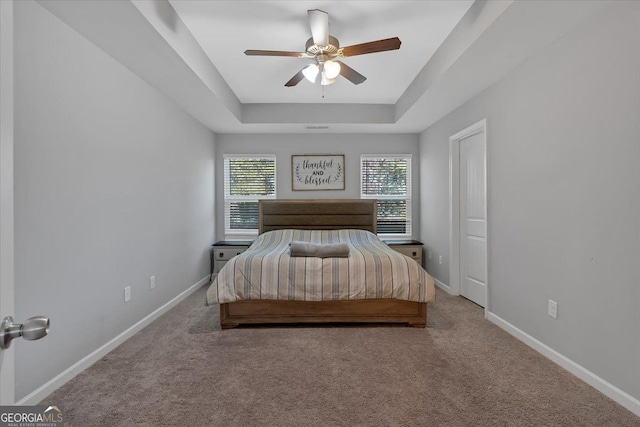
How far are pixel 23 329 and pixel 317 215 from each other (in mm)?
4205

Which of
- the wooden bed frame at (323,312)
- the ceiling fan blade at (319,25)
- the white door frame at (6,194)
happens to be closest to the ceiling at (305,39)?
the ceiling fan blade at (319,25)

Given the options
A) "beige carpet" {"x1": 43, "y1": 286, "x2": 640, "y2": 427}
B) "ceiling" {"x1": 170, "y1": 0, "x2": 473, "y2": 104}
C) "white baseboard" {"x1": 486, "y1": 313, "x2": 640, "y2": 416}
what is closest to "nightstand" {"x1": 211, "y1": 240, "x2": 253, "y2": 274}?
"beige carpet" {"x1": 43, "y1": 286, "x2": 640, "y2": 427}

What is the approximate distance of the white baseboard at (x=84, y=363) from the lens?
5.83 ft

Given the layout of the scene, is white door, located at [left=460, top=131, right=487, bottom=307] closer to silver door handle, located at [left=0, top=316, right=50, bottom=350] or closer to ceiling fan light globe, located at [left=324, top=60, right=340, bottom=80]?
ceiling fan light globe, located at [left=324, top=60, right=340, bottom=80]

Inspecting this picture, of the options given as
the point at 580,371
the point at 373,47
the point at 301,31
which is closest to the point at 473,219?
the point at 580,371

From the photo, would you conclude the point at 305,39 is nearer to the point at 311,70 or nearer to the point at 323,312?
the point at 311,70

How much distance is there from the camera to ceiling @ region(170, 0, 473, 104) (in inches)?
89.6

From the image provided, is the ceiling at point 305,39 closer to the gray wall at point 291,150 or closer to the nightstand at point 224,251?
the gray wall at point 291,150

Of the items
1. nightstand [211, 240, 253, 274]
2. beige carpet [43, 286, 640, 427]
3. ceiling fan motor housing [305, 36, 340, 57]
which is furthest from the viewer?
nightstand [211, 240, 253, 274]

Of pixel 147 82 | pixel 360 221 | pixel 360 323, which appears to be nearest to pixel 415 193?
pixel 360 221

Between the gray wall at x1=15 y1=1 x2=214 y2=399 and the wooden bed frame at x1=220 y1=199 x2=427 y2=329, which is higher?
the gray wall at x1=15 y1=1 x2=214 y2=399

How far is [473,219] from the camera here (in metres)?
3.68

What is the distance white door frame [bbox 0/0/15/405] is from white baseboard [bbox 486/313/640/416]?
2675mm
